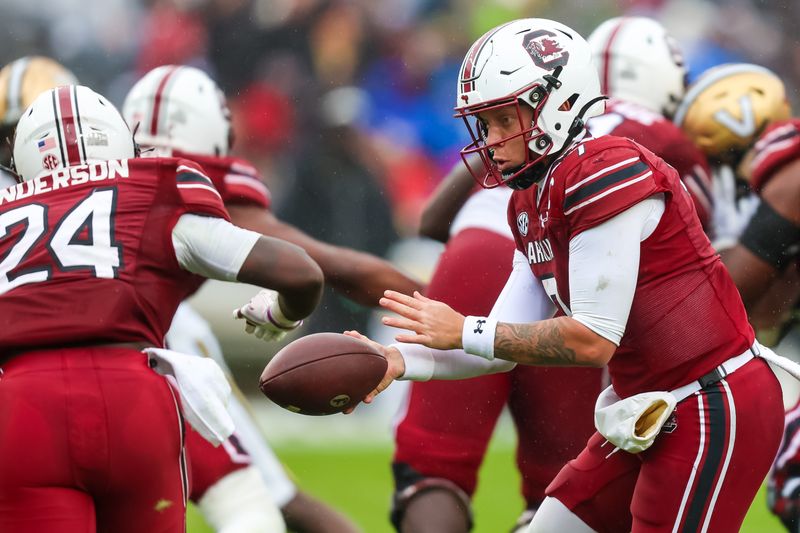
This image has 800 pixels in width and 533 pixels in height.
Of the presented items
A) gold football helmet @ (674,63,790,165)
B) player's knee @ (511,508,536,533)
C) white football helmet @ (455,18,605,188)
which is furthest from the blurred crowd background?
white football helmet @ (455,18,605,188)

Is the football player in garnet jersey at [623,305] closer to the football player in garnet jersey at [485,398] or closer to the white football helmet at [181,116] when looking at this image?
the football player in garnet jersey at [485,398]

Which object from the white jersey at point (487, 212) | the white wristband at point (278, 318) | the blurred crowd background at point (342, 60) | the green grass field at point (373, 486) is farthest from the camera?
the blurred crowd background at point (342, 60)

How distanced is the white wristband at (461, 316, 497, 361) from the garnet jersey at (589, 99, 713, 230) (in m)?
1.41

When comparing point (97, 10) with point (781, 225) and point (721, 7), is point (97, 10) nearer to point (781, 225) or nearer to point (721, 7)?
point (721, 7)

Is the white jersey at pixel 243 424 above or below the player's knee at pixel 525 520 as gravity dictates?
above

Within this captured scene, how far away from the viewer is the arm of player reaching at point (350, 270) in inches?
185

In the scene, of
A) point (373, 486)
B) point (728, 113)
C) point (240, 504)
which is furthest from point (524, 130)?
point (373, 486)

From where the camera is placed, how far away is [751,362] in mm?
3318

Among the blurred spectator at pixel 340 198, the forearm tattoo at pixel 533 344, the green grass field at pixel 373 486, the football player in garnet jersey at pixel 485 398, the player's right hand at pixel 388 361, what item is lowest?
the green grass field at pixel 373 486

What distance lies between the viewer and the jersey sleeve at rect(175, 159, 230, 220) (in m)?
3.43

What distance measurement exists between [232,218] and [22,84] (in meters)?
1.35

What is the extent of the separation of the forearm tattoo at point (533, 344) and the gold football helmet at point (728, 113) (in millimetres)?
2097

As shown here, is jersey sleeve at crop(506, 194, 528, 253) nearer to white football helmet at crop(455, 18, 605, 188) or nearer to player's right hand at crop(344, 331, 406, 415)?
white football helmet at crop(455, 18, 605, 188)

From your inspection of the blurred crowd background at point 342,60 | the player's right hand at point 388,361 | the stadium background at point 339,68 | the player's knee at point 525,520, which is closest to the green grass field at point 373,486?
the stadium background at point 339,68
